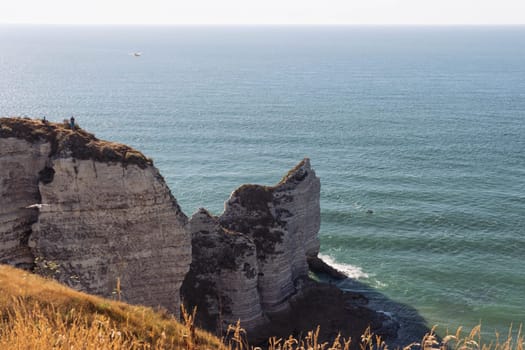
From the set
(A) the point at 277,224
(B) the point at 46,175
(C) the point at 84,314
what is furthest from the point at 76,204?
(A) the point at 277,224

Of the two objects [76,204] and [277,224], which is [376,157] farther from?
[76,204]

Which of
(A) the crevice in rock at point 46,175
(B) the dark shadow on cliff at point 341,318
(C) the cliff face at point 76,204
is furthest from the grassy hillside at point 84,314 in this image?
(B) the dark shadow on cliff at point 341,318

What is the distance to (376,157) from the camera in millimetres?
103438

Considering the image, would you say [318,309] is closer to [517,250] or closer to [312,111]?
[517,250]

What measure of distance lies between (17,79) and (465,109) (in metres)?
144

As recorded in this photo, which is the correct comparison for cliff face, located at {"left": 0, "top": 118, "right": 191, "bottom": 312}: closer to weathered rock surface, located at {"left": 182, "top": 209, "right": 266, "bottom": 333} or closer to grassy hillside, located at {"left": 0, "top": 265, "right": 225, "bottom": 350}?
weathered rock surface, located at {"left": 182, "top": 209, "right": 266, "bottom": 333}

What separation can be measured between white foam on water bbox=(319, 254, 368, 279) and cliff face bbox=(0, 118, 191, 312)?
3082 centimetres

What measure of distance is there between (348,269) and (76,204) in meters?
36.3

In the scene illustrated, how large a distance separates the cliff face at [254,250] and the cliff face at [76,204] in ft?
31.5

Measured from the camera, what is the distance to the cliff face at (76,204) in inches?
1323

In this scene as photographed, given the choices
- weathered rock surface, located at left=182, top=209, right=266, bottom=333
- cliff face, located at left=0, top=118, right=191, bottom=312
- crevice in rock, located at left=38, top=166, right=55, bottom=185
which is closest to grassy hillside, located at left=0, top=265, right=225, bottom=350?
cliff face, located at left=0, top=118, right=191, bottom=312

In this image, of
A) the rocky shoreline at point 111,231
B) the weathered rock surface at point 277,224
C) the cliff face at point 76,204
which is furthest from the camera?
the weathered rock surface at point 277,224

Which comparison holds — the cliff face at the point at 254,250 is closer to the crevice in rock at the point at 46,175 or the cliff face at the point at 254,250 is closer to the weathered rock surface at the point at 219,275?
the weathered rock surface at the point at 219,275

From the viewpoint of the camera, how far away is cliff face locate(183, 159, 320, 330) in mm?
45781
